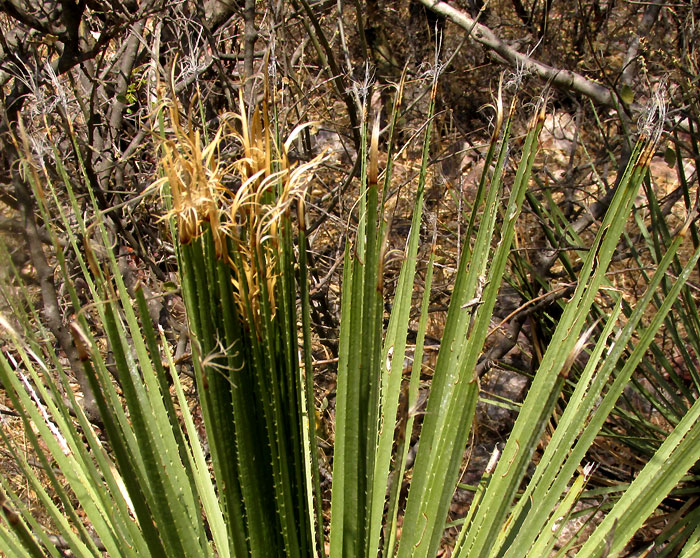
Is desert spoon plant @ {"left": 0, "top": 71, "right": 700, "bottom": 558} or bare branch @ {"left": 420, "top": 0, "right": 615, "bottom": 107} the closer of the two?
desert spoon plant @ {"left": 0, "top": 71, "right": 700, "bottom": 558}

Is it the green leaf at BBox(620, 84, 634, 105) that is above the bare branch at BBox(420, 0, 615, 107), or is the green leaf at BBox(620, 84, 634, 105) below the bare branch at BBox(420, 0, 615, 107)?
below

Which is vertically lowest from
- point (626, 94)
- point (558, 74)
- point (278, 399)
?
point (278, 399)

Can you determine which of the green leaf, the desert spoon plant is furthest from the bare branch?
the desert spoon plant

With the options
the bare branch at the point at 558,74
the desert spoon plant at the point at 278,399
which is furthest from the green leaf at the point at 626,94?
the desert spoon plant at the point at 278,399

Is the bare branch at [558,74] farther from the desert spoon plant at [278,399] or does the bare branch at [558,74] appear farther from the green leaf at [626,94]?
the desert spoon plant at [278,399]

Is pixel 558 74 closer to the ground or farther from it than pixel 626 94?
farther from it

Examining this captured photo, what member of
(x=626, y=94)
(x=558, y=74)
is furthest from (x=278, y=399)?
(x=558, y=74)

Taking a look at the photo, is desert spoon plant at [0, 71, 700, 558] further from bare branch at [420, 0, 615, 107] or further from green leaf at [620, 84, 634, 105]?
bare branch at [420, 0, 615, 107]

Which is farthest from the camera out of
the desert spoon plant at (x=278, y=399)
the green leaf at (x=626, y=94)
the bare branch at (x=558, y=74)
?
the bare branch at (x=558, y=74)

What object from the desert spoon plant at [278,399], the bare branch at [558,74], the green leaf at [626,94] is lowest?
the desert spoon plant at [278,399]

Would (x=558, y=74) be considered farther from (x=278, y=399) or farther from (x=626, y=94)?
(x=278, y=399)

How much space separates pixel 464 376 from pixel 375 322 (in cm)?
16

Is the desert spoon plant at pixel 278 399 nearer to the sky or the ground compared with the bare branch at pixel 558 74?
nearer to the ground

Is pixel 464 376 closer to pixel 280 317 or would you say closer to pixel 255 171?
pixel 280 317
